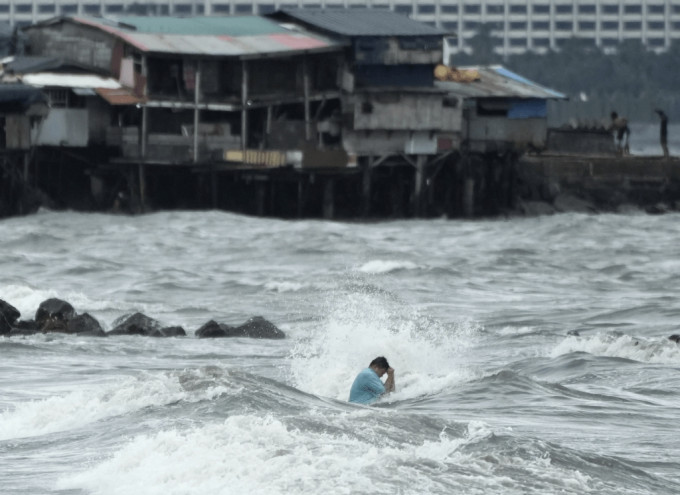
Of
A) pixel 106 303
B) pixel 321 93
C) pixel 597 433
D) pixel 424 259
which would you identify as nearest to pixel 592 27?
pixel 321 93

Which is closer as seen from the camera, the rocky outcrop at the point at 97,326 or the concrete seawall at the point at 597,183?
the rocky outcrop at the point at 97,326

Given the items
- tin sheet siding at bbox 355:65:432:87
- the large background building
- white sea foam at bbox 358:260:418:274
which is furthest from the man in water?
the large background building

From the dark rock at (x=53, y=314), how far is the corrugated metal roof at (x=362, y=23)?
106ft

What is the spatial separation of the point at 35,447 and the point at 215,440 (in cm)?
245

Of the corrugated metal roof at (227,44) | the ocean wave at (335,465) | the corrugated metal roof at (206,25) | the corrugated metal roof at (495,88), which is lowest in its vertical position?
the ocean wave at (335,465)

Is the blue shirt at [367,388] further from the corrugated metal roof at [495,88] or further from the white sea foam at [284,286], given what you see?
the corrugated metal roof at [495,88]

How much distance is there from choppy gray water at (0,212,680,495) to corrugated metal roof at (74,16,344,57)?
7646 millimetres

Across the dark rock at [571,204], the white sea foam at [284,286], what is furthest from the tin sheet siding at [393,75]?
the white sea foam at [284,286]

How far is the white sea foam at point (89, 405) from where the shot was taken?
60.7ft

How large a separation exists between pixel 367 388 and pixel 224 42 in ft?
131

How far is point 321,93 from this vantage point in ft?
200

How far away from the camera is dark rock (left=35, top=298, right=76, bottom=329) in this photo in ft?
96.5

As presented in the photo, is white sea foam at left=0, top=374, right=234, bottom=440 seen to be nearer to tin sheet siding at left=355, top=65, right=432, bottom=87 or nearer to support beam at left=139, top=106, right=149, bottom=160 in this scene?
support beam at left=139, top=106, right=149, bottom=160

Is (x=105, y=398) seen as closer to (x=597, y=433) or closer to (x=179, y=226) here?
(x=597, y=433)
